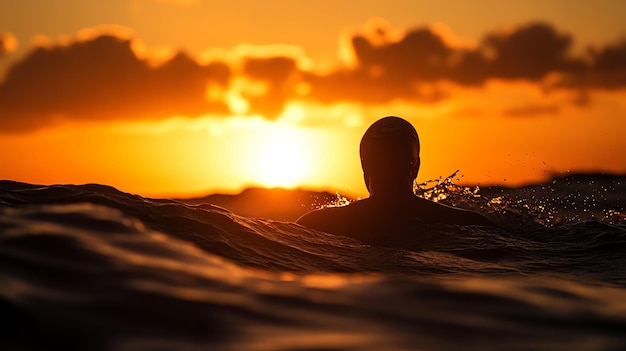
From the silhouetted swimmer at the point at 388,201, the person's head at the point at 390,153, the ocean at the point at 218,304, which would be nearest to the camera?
the ocean at the point at 218,304

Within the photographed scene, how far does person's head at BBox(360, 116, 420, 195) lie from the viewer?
8.18 meters

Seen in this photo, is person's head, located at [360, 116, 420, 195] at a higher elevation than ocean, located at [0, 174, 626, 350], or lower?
higher

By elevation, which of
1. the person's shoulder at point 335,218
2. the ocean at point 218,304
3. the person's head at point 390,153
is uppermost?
the person's head at point 390,153

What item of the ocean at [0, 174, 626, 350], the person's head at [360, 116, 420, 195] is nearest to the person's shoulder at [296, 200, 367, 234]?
the person's head at [360, 116, 420, 195]

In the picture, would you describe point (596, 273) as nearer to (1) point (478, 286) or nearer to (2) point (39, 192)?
(1) point (478, 286)

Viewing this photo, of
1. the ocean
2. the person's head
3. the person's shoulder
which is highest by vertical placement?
the person's head

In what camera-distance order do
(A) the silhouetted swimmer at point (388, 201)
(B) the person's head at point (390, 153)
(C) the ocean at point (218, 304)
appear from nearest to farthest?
(C) the ocean at point (218, 304)
(A) the silhouetted swimmer at point (388, 201)
(B) the person's head at point (390, 153)

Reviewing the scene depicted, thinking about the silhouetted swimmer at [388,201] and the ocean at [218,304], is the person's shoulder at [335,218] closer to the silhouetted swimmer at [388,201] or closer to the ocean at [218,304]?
the silhouetted swimmer at [388,201]

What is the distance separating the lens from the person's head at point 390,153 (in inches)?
322

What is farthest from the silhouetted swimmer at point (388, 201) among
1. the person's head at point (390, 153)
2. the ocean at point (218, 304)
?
the ocean at point (218, 304)

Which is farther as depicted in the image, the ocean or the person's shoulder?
the person's shoulder

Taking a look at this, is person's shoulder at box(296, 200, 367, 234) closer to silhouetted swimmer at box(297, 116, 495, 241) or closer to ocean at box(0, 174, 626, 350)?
silhouetted swimmer at box(297, 116, 495, 241)

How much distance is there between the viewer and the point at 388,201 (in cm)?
816

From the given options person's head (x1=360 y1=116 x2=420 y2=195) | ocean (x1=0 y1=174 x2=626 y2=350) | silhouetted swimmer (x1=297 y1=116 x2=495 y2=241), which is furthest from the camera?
person's head (x1=360 y1=116 x2=420 y2=195)
